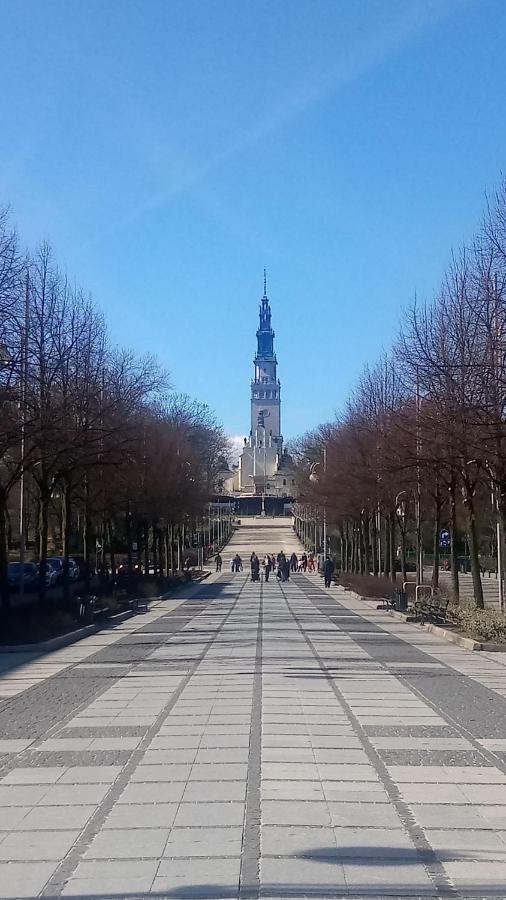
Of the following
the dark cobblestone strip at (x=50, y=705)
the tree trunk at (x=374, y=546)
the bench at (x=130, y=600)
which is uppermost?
the tree trunk at (x=374, y=546)

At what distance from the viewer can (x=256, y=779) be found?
387 inches

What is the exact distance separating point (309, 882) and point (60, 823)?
251 centimetres

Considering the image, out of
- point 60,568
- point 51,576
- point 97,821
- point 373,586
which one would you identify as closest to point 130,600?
point 373,586

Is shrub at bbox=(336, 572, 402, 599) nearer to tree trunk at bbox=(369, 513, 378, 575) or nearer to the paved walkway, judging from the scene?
tree trunk at bbox=(369, 513, 378, 575)

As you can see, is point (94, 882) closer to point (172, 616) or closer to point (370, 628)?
point (370, 628)

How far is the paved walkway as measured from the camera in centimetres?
688

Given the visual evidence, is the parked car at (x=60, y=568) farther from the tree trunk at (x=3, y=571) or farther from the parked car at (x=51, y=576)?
the tree trunk at (x=3, y=571)

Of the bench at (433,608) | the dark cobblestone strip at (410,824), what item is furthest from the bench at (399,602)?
the dark cobblestone strip at (410,824)

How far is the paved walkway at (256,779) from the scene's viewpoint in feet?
22.6

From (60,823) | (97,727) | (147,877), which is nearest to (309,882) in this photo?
(147,877)

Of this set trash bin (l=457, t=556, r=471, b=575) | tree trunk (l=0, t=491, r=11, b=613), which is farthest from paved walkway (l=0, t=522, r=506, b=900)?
trash bin (l=457, t=556, r=471, b=575)

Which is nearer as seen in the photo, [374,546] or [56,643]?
[56,643]

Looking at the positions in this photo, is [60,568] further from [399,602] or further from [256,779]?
[256,779]

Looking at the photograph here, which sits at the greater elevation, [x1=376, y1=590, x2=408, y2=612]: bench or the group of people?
the group of people
